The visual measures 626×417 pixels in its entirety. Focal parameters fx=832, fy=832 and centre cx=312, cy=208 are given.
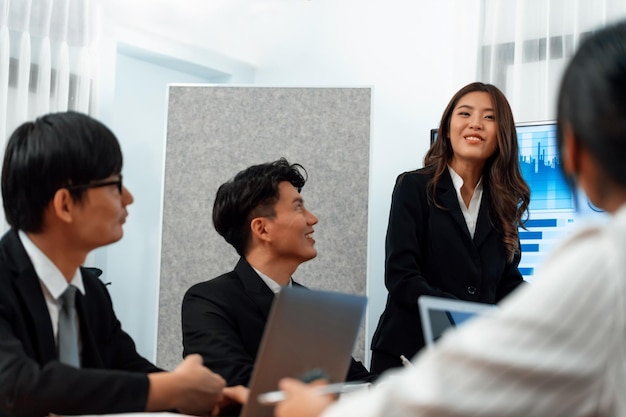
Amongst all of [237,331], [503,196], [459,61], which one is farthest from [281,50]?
[237,331]

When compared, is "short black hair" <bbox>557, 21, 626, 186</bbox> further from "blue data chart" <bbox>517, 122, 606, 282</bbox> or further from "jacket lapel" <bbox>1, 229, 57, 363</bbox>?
"blue data chart" <bbox>517, 122, 606, 282</bbox>

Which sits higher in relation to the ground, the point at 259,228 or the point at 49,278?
the point at 259,228

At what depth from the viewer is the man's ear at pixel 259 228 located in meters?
2.03

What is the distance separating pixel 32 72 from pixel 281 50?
1.38 metres

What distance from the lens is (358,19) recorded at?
4.06 m

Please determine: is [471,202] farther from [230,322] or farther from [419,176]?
[230,322]

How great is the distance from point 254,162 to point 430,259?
112 cm

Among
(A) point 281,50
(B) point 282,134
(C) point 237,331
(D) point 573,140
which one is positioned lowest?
(C) point 237,331

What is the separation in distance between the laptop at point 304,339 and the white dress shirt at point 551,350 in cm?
44

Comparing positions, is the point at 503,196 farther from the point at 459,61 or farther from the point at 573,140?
the point at 573,140

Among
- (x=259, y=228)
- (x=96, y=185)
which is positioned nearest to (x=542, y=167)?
(x=259, y=228)

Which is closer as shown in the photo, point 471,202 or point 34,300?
point 34,300

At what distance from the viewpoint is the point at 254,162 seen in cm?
330

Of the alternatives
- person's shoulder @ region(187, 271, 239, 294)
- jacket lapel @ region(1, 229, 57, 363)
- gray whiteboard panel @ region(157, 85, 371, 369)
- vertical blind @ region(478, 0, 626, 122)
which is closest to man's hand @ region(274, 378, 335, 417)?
jacket lapel @ region(1, 229, 57, 363)
